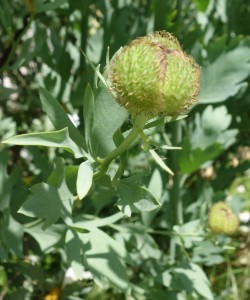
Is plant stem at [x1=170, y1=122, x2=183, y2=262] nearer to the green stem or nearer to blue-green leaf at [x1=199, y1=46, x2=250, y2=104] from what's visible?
blue-green leaf at [x1=199, y1=46, x2=250, y2=104]

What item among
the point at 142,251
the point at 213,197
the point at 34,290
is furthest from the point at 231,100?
the point at 34,290

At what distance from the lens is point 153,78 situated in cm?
92

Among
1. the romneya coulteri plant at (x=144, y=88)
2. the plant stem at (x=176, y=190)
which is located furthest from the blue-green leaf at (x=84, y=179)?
the plant stem at (x=176, y=190)

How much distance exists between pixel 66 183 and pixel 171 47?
44 centimetres

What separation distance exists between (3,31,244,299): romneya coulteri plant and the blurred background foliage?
11 millimetres

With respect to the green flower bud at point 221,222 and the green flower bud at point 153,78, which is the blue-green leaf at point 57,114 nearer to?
the green flower bud at point 153,78

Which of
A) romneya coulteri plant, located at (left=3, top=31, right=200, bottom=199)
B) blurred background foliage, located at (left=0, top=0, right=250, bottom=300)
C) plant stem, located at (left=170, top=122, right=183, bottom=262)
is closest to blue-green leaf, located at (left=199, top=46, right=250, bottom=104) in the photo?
blurred background foliage, located at (left=0, top=0, right=250, bottom=300)

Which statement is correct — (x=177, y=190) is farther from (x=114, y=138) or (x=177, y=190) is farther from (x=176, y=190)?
(x=114, y=138)

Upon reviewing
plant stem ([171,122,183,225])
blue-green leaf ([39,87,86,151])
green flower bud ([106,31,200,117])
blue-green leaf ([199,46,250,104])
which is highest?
green flower bud ([106,31,200,117])

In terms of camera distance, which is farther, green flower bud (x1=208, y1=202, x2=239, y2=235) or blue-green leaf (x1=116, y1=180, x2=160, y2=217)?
green flower bud (x1=208, y1=202, x2=239, y2=235)

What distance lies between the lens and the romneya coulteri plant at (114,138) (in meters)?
0.93

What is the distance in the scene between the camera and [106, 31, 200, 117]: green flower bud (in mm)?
919

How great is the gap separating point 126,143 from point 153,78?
0.17 metres

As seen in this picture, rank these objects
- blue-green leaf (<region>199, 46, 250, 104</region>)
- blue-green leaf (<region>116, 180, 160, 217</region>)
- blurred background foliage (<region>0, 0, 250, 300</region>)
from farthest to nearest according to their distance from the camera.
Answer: blue-green leaf (<region>199, 46, 250, 104</region>)
blurred background foliage (<region>0, 0, 250, 300</region>)
blue-green leaf (<region>116, 180, 160, 217</region>)
